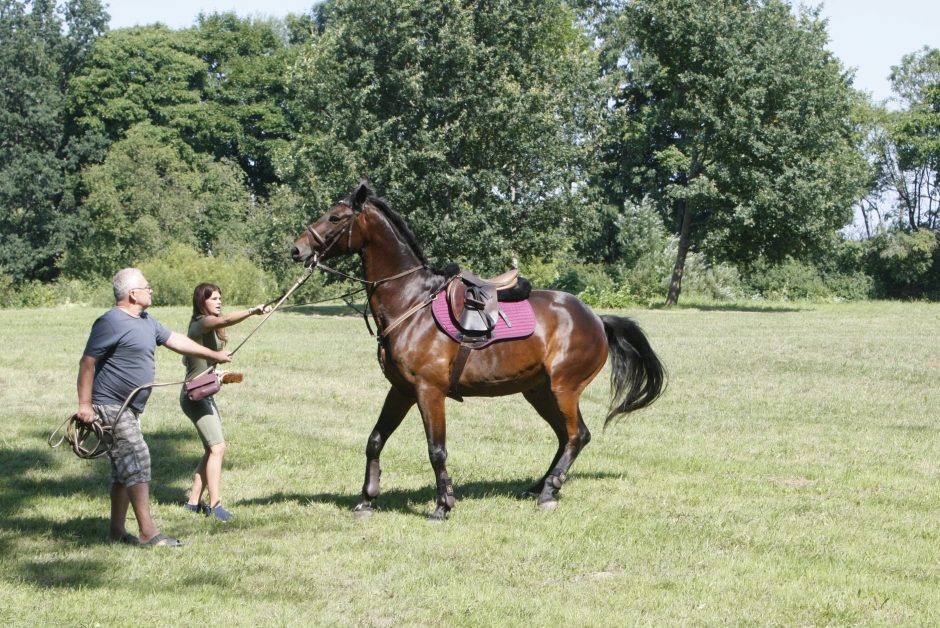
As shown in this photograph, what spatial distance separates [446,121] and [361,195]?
92.0ft

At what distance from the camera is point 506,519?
8.33 meters

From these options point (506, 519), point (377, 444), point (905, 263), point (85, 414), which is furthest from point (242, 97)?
point (85, 414)

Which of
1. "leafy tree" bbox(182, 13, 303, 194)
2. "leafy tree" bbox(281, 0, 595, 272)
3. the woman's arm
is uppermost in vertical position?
"leafy tree" bbox(182, 13, 303, 194)

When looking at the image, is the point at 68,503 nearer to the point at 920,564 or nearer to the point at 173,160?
the point at 920,564

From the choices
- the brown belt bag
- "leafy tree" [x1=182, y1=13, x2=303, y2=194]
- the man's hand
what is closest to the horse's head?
the brown belt bag

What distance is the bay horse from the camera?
8.45 metres

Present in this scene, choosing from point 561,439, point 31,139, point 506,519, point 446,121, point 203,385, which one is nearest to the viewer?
point 203,385

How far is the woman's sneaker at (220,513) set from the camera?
8.39m

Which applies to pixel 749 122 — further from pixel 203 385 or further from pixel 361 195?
pixel 203 385

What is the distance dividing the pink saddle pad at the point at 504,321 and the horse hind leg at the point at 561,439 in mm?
704

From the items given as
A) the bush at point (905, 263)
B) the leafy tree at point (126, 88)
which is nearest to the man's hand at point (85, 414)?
the bush at point (905, 263)

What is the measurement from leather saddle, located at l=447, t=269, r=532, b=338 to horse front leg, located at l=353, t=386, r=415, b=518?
0.86 m

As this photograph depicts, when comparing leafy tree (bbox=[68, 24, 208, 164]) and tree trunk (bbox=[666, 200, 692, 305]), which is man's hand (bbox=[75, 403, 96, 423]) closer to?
tree trunk (bbox=[666, 200, 692, 305])

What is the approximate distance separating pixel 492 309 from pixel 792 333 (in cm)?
2109
